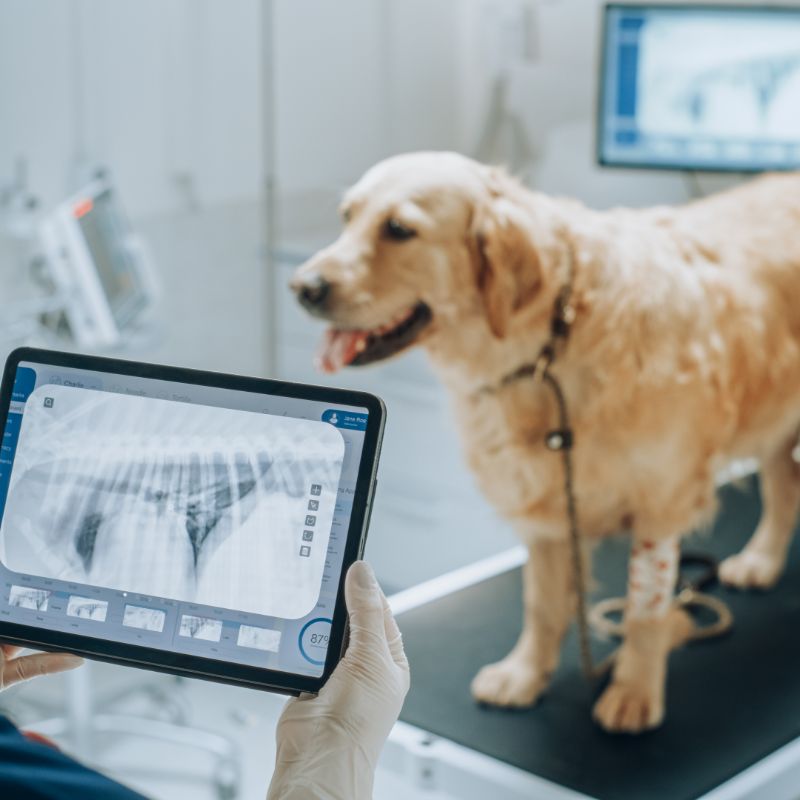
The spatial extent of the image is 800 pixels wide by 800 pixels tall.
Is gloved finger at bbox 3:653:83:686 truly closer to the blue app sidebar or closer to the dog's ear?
the blue app sidebar

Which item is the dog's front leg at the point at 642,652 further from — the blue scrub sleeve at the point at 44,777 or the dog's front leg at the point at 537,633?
the blue scrub sleeve at the point at 44,777

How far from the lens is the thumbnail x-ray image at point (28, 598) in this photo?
96 cm

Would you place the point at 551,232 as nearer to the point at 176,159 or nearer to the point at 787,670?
the point at 787,670

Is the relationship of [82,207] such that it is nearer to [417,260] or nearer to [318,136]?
[318,136]

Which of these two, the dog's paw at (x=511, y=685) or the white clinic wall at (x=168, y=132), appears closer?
the dog's paw at (x=511, y=685)

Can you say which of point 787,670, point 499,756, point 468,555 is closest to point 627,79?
point 468,555

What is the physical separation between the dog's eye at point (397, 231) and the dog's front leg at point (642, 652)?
1.71 feet

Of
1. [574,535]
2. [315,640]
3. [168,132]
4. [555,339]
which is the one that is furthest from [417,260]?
[168,132]

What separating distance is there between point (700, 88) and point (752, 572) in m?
0.99

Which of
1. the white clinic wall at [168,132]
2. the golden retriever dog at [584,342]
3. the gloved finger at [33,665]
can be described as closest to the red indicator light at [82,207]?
the white clinic wall at [168,132]

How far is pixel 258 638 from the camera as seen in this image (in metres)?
0.92

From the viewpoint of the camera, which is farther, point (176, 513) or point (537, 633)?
point (537, 633)

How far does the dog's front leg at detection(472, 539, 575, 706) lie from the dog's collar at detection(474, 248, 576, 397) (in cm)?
28

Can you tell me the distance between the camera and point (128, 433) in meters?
0.97
